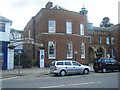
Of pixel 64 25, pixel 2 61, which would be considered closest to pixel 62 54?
pixel 64 25

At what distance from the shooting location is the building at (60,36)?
27.9m

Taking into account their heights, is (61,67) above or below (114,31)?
below

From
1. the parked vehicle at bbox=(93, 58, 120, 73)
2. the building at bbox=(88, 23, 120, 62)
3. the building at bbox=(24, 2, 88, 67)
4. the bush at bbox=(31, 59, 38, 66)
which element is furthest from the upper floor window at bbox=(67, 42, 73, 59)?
the building at bbox=(88, 23, 120, 62)

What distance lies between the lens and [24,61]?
25.8 m

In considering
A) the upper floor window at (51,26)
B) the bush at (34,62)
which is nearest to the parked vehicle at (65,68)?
the bush at (34,62)

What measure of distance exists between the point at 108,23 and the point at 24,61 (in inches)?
2593

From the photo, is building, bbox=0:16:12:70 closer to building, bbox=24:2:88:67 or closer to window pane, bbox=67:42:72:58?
building, bbox=24:2:88:67

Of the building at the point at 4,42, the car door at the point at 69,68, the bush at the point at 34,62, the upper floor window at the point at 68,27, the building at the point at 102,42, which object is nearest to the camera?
the car door at the point at 69,68

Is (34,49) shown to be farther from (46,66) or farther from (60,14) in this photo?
(60,14)

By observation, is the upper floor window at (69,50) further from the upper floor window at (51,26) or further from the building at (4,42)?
the building at (4,42)

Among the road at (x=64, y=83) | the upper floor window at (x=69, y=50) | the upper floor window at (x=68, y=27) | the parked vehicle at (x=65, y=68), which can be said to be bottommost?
the road at (x=64, y=83)

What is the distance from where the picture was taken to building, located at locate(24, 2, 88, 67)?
27922 millimetres

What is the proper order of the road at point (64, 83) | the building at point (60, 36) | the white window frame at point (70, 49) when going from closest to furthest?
the road at point (64, 83) → the building at point (60, 36) → the white window frame at point (70, 49)

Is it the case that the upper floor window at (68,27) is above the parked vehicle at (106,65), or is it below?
above
